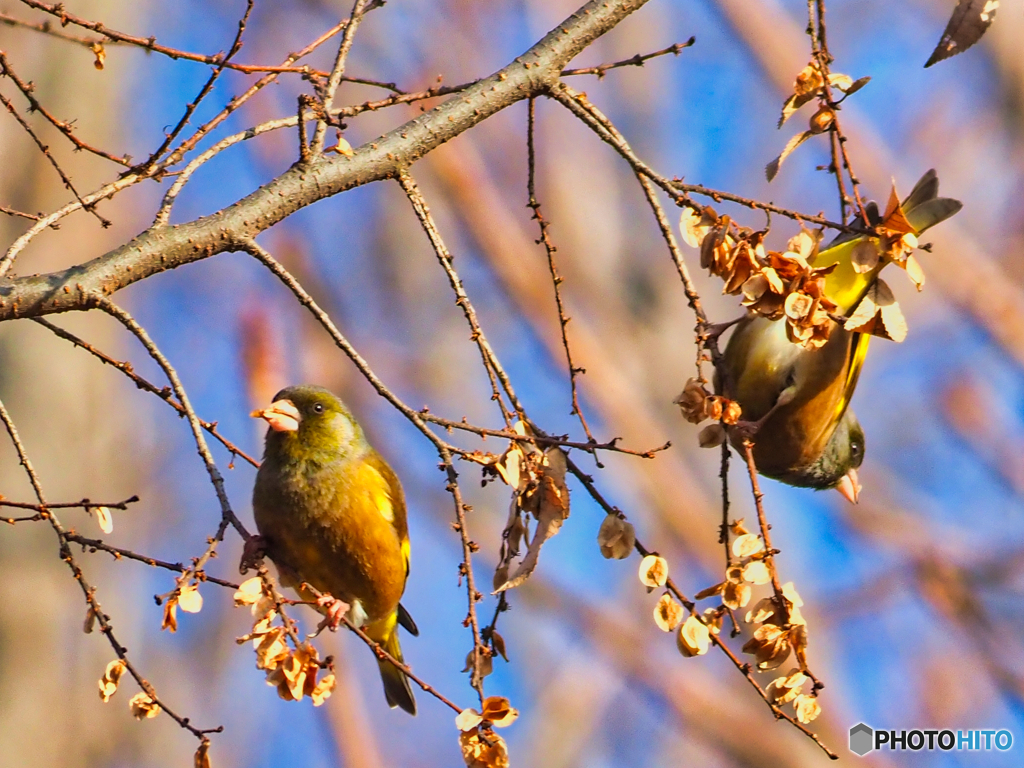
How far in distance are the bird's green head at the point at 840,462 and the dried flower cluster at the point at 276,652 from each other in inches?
111

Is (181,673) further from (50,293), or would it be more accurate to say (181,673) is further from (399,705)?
(50,293)

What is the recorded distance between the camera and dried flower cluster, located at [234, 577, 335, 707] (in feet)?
7.07

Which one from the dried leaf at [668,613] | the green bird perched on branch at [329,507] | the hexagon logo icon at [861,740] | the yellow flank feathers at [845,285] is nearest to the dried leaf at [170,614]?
the green bird perched on branch at [329,507]

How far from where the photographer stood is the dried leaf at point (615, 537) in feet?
7.68

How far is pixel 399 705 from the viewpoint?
464 centimetres

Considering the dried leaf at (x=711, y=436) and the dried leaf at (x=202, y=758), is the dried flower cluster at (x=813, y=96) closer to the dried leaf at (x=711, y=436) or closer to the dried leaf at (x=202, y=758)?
the dried leaf at (x=711, y=436)

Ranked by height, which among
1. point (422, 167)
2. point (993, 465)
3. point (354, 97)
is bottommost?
point (993, 465)

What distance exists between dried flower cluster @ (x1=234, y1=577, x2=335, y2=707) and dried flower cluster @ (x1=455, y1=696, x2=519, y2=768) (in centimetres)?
31

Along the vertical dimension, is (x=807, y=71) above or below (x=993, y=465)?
below

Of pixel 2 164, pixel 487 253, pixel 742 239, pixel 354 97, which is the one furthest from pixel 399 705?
pixel 354 97

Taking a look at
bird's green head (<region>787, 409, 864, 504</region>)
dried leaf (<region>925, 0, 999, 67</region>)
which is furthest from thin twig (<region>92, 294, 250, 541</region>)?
bird's green head (<region>787, 409, 864, 504</region>)

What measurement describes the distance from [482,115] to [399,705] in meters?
2.90

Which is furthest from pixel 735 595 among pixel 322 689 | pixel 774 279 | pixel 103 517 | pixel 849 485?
pixel 849 485

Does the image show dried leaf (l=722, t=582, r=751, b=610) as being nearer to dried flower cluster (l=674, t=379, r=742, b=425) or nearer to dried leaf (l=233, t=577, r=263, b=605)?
dried flower cluster (l=674, t=379, r=742, b=425)
